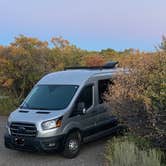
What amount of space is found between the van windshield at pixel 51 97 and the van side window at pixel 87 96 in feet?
0.73

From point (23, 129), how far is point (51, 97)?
1322 millimetres

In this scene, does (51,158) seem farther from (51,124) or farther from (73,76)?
(73,76)

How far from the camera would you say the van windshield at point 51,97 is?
33.3ft

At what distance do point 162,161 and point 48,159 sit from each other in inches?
127

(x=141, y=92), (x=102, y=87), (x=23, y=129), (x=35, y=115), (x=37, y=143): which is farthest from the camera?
(x=102, y=87)

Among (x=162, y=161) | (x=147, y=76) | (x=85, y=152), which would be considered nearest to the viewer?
(x=162, y=161)

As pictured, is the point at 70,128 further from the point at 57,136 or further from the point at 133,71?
the point at 133,71

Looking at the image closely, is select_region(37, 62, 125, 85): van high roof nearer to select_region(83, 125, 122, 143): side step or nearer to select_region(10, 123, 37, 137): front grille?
select_region(83, 125, 122, 143): side step

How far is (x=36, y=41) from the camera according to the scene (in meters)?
19.2

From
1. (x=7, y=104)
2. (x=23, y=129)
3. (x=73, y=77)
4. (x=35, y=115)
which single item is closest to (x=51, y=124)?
(x=35, y=115)

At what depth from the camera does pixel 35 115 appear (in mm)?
9727

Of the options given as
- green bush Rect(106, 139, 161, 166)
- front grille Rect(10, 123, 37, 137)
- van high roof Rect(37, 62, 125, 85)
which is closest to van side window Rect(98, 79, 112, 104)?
van high roof Rect(37, 62, 125, 85)

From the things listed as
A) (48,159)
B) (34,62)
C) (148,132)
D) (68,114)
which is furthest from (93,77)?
(34,62)

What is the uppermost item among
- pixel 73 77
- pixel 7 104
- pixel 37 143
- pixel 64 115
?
pixel 73 77
